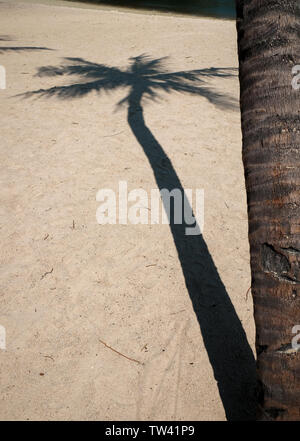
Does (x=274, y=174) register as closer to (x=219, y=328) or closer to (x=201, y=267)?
(x=219, y=328)

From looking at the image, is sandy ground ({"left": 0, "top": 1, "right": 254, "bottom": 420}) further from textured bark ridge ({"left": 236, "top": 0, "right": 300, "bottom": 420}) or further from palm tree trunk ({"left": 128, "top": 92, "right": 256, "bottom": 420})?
textured bark ridge ({"left": 236, "top": 0, "right": 300, "bottom": 420})

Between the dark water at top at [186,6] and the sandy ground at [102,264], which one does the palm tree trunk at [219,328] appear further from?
the dark water at top at [186,6]

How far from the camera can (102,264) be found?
12.6ft

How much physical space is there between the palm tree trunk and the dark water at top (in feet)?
72.2

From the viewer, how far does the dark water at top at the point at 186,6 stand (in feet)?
73.0

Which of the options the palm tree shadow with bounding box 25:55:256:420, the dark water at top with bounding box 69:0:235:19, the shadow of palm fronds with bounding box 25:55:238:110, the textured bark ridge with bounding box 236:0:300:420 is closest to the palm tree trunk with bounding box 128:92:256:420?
the palm tree shadow with bounding box 25:55:256:420

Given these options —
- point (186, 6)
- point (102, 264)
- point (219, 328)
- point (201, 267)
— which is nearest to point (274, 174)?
point (219, 328)

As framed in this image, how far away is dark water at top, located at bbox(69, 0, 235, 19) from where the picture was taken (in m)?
22.3

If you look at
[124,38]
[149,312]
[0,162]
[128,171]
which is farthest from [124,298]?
[124,38]

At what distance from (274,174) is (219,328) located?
2005 millimetres

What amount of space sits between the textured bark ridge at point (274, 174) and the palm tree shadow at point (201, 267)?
976mm

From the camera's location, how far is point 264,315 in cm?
173

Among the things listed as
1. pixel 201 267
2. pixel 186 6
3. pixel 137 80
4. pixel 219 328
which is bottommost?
pixel 219 328

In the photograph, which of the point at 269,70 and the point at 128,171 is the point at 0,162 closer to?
the point at 128,171
